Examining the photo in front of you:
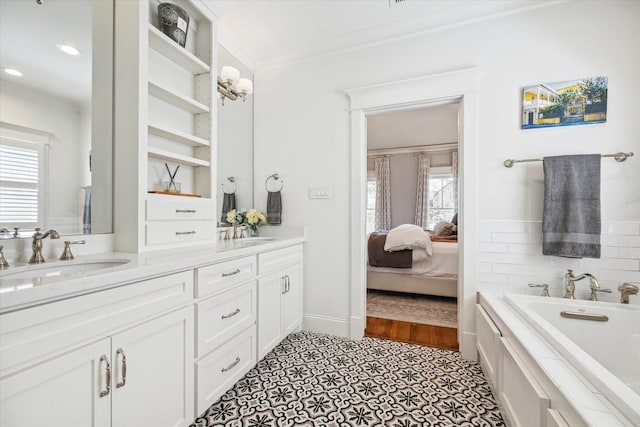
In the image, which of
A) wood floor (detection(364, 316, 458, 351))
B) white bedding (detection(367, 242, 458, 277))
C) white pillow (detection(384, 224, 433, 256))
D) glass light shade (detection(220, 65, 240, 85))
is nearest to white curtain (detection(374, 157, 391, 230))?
white pillow (detection(384, 224, 433, 256))

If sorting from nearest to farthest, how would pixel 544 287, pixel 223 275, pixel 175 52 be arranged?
1. pixel 223 275
2. pixel 175 52
3. pixel 544 287

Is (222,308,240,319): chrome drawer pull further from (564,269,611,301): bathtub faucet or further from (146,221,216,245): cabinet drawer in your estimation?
(564,269,611,301): bathtub faucet

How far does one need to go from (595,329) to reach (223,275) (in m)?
2.16

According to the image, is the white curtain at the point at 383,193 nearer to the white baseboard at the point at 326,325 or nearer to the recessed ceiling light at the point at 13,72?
the white baseboard at the point at 326,325

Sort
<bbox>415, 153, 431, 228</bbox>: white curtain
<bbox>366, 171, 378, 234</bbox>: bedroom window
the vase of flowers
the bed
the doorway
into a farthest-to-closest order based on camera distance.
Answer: <bbox>366, 171, 378, 234</bbox>: bedroom window < <bbox>415, 153, 431, 228</bbox>: white curtain < the bed < the doorway < the vase of flowers

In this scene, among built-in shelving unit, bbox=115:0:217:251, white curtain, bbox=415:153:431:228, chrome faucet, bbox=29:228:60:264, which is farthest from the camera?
white curtain, bbox=415:153:431:228

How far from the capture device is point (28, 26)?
50.2 inches

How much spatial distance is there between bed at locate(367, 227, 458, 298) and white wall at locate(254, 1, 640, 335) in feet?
4.27

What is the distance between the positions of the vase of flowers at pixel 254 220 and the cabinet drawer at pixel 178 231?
0.48 m

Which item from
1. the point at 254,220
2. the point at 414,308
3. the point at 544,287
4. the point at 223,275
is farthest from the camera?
the point at 414,308

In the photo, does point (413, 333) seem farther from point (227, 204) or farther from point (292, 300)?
point (227, 204)

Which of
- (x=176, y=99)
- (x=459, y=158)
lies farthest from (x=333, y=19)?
(x=459, y=158)

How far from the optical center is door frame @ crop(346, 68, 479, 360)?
6.95ft

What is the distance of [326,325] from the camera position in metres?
2.54
